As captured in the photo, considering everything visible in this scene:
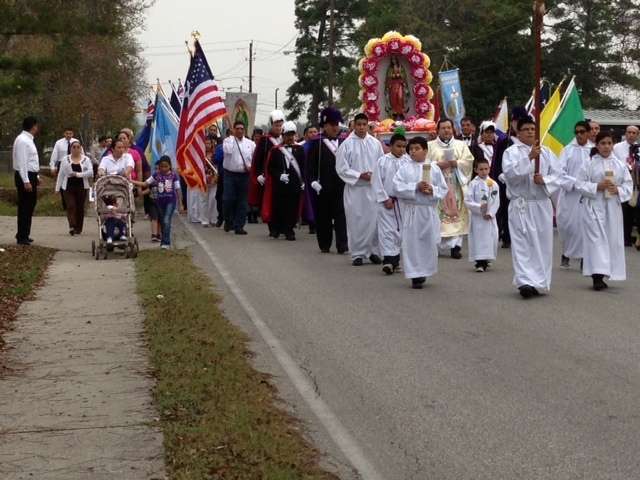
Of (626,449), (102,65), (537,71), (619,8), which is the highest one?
(619,8)

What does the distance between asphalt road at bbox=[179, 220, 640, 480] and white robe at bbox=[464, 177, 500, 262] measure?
1.52ft

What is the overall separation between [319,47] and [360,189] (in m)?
62.6

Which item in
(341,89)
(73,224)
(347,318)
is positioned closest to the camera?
(347,318)

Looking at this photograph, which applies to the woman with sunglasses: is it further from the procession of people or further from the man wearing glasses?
the man wearing glasses

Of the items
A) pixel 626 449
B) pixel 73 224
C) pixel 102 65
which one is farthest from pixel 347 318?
pixel 102 65

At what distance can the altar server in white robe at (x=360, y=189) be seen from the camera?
16.4 meters

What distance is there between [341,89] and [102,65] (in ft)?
99.0

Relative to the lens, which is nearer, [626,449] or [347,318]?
[626,449]

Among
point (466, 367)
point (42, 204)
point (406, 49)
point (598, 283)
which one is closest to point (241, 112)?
point (406, 49)

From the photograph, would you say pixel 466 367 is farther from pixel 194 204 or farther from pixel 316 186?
pixel 194 204

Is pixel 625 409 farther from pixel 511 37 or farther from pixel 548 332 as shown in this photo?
pixel 511 37

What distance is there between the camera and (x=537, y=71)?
481 inches

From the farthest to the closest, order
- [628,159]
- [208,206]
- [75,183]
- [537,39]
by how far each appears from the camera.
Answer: [208,206], [75,183], [628,159], [537,39]

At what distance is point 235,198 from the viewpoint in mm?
22047
